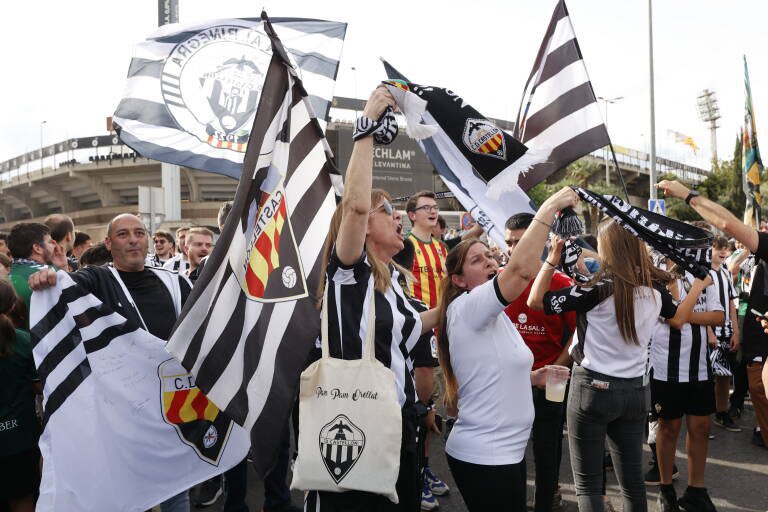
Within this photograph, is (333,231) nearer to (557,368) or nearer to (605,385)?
(557,368)

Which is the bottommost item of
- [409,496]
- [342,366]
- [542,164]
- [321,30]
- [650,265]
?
[409,496]

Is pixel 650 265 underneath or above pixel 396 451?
above

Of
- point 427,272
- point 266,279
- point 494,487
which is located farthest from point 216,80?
point 494,487

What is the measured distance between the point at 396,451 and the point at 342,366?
1.19ft

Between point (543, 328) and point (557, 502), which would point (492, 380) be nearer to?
point (543, 328)

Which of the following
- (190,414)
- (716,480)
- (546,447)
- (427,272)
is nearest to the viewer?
(190,414)

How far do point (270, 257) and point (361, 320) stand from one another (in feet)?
1.90

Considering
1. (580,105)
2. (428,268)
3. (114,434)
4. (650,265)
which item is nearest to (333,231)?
(114,434)

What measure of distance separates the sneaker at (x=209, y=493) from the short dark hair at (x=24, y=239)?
2.15 metres

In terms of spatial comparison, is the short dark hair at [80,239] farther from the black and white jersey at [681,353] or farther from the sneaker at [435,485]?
the black and white jersey at [681,353]

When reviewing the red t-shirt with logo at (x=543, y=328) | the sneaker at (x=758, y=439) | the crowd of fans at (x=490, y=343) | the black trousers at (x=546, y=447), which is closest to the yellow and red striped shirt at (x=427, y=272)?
the crowd of fans at (x=490, y=343)

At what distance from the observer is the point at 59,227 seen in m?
4.54

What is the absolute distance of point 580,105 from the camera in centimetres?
409

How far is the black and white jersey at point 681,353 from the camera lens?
4238 millimetres
